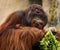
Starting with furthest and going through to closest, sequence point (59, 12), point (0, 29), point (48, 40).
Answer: point (59, 12)
point (0, 29)
point (48, 40)

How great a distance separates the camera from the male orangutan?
2408mm

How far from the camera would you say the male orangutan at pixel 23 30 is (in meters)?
2.41

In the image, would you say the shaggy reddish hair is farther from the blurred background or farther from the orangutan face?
the blurred background

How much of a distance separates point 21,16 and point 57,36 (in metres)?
0.38

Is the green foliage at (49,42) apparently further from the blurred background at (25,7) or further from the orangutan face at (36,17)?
the blurred background at (25,7)

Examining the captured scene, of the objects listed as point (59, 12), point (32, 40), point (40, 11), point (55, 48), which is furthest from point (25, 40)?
point (59, 12)

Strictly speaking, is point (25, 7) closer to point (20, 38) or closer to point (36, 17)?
point (36, 17)

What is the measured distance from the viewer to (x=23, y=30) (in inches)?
97.9

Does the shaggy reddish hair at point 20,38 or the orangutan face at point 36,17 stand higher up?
the orangutan face at point 36,17

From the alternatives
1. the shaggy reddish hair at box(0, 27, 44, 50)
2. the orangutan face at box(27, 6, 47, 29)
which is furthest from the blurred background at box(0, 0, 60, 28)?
the shaggy reddish hair at box(0, 27, 44, 50)

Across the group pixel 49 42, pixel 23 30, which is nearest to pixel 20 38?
pixel 23 30

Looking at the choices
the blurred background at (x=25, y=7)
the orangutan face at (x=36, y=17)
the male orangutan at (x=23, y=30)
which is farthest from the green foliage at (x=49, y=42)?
the blurred background at (x=25, y=7)

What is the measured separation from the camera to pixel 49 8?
5.02m

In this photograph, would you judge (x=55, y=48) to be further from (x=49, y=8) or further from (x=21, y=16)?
(x=49, y=8)
